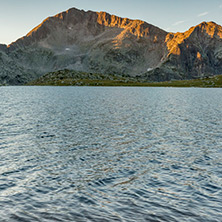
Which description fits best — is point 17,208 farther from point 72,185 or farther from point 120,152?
point 120,152

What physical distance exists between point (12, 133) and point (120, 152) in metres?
19.3

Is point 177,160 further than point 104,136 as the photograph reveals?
No

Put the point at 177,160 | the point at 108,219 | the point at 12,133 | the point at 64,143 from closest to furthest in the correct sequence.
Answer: the point at 108,219 < the point at 177,160 < the point at 64,143 < the point at 12,133

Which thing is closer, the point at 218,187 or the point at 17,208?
the point at 17,208

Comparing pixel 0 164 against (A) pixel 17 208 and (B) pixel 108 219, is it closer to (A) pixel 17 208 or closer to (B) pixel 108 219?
(A) pixel 17 208

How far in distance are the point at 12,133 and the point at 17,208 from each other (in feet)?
85.4

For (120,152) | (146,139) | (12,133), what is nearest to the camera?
(120,152)

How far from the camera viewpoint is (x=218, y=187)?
1947 cm

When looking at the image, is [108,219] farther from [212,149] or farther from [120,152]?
[212,149]

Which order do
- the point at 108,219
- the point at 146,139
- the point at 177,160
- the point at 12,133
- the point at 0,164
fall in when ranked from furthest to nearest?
1. the point at 12,133
2. the point at 146,139
3. the point at 177,160
4. the point at 0,164
5. the point at 108,219

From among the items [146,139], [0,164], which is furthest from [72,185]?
[146,139]

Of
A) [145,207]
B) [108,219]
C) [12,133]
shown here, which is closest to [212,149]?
[145,207]

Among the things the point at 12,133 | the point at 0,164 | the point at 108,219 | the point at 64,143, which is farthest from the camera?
the point at 12,133

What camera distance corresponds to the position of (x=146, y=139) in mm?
37062
